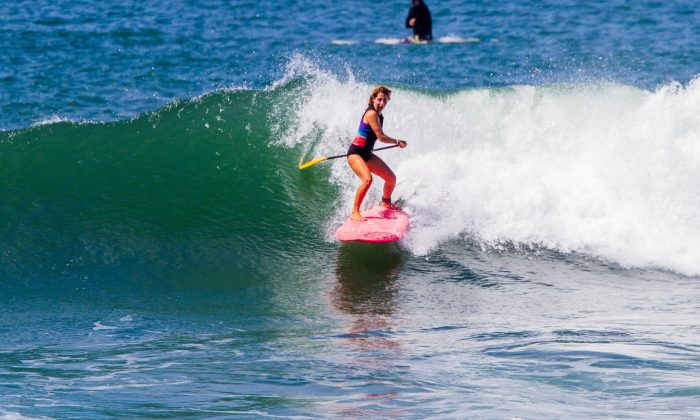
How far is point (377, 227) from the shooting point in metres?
9.85

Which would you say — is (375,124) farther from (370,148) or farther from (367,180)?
(367,180)

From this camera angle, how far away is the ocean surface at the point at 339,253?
A: 21.3 feet

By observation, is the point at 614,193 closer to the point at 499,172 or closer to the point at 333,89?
the point at 499,172

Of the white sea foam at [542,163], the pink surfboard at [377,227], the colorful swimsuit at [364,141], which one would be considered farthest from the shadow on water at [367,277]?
the colorful swimsuit at [364,141]

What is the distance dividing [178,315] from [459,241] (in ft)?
10.7

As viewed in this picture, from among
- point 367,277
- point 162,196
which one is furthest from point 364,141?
point 162,196

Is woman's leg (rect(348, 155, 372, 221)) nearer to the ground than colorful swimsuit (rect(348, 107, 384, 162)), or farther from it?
nearer to the ground

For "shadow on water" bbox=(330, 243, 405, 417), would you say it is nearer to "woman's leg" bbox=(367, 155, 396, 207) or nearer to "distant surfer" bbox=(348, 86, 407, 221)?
"distant surfer" bbox=(348, 86, 407, 221)

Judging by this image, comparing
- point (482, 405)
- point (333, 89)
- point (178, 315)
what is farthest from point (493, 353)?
point (333, 89)

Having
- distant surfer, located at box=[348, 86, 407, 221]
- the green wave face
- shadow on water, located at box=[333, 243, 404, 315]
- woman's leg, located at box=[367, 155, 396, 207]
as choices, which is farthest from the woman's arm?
the green wave face

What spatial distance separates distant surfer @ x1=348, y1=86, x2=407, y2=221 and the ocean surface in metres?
0.56

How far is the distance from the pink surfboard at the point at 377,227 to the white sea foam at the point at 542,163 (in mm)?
354

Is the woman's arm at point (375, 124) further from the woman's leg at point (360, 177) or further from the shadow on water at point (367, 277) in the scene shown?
the shadow on water at point (367, 277)

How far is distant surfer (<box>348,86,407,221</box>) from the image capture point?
381 inches
